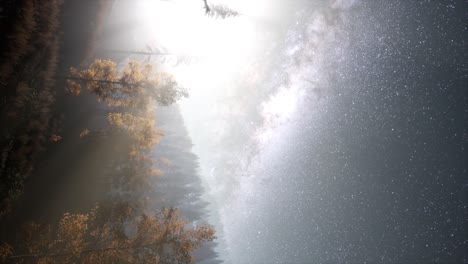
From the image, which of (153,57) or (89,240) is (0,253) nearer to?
(89,240)

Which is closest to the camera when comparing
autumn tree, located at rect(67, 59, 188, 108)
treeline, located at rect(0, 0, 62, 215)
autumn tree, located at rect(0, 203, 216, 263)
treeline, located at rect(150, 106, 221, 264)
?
treeline, located at rect(0, 0, 62, 215)

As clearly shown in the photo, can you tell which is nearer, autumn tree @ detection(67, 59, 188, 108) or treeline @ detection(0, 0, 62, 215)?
treeline @ detection(0, 0, 62, 215)

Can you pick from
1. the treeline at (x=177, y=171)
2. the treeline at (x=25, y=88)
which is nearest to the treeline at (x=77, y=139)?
the treeline at (x=25, y=88)

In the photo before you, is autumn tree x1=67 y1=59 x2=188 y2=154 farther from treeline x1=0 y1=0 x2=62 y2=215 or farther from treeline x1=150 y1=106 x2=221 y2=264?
treeline x1=150 y1=106 x2=221 y2=264

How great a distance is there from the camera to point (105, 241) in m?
13.8

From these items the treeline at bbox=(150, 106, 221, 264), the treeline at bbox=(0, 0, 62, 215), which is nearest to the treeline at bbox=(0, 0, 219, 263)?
the treeline at bbox=(0, 0, 62, 215)

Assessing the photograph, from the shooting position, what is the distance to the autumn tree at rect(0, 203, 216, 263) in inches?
486

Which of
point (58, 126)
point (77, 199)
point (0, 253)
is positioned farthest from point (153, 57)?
point (0, 253)

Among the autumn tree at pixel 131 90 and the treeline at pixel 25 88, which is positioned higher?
the autumn tree at pixel 131 90

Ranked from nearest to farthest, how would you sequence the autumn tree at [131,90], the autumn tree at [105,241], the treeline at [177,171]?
the autumn tree at [105,241] → the autumn tree at [131,90] → the treeline at [177,171]

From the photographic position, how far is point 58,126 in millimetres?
14383

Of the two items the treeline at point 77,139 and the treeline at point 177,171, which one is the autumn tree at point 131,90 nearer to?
the treeline at point 77,139

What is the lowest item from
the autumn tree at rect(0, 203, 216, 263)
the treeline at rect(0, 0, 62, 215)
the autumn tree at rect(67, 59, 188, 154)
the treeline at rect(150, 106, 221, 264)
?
the autumn tree at rect(0, 203, 216, 263)

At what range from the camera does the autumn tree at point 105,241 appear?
12352 mm
